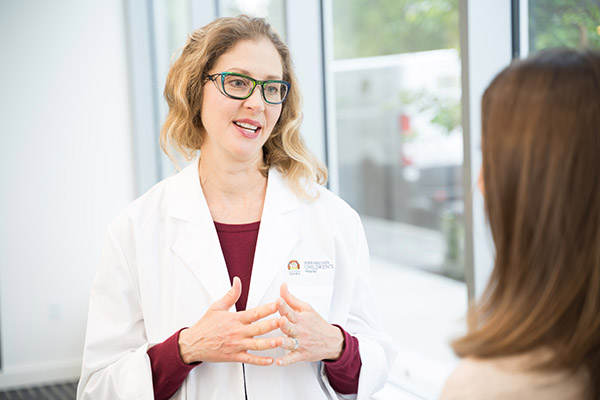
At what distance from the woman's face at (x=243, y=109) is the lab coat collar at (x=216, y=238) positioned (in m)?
0.15

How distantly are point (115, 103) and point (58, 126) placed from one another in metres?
0.43

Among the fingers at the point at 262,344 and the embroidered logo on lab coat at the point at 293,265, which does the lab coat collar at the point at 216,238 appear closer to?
the embroidered logo on lab coat at the point at 293,265

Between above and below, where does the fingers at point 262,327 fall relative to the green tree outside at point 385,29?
below

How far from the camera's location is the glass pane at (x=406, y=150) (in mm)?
4227

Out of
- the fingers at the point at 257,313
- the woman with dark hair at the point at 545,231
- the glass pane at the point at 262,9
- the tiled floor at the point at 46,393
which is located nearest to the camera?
the woman with dark hair at the point at 545,231

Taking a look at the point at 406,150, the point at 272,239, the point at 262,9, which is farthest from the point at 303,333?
the point at 406,150

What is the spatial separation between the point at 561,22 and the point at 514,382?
126 cm

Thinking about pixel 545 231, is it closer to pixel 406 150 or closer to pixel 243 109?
pixel 243 109

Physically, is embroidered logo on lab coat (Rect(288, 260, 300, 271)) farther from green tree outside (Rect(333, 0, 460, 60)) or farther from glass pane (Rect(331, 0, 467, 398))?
green tree outside (Rect(333, 0, 460, 60))

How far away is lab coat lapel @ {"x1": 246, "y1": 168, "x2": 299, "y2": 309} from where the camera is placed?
1.64m

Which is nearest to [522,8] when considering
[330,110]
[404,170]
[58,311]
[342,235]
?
[342,235]

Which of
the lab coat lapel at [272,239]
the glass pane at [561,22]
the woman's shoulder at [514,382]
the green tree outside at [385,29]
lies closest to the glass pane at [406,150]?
the green tree outside at [385,29]

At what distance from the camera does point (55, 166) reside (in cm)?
445

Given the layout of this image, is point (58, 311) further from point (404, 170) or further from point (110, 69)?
point (404, 170)
